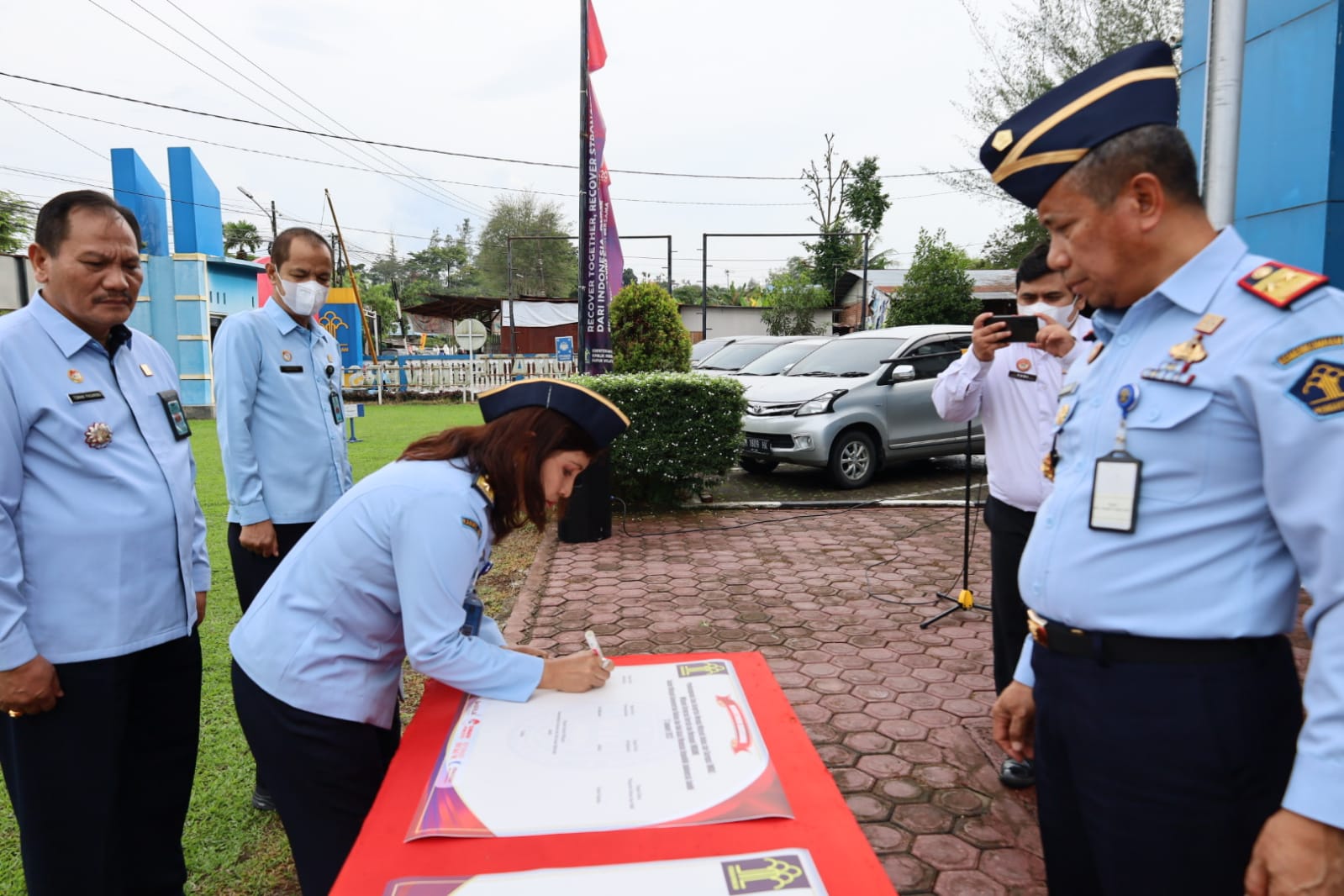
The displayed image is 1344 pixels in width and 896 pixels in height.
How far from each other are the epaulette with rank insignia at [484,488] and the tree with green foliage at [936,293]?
19277 millimetres

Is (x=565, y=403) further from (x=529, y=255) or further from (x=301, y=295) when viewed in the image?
(x=529, y=255)

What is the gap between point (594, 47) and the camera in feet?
25.6

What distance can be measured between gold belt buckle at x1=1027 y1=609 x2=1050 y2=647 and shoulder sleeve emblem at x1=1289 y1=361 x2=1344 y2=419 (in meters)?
0.52

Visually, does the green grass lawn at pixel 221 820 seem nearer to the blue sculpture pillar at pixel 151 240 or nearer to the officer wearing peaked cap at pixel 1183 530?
the officer wearing peaked cap at pixel 1183 530

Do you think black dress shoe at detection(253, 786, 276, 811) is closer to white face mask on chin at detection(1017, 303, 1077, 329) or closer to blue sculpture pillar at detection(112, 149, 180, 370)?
white face mask on chin at detection(1017, 303, 1077, 329)

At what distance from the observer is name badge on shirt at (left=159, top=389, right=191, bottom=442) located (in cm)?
205

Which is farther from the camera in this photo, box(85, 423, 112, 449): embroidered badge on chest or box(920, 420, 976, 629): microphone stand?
box(920, 420, 976, 629): microphone stand

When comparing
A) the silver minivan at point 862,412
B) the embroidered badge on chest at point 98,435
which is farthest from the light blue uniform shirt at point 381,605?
the silver minivan at point 862,412

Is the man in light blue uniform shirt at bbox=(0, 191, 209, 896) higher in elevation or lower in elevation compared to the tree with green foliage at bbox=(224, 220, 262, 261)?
lower

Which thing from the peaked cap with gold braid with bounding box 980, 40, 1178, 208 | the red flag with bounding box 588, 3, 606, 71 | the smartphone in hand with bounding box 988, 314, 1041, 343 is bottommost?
the smartphone in hand with bounding box 988, 314, 1041, 343

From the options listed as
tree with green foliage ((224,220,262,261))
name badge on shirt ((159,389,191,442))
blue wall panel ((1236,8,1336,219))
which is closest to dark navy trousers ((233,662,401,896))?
name badge on shirt ((159,389,191,442))

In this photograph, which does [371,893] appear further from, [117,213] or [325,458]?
[325,458]

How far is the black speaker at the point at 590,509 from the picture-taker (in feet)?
20.5

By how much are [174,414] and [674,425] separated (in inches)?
194
